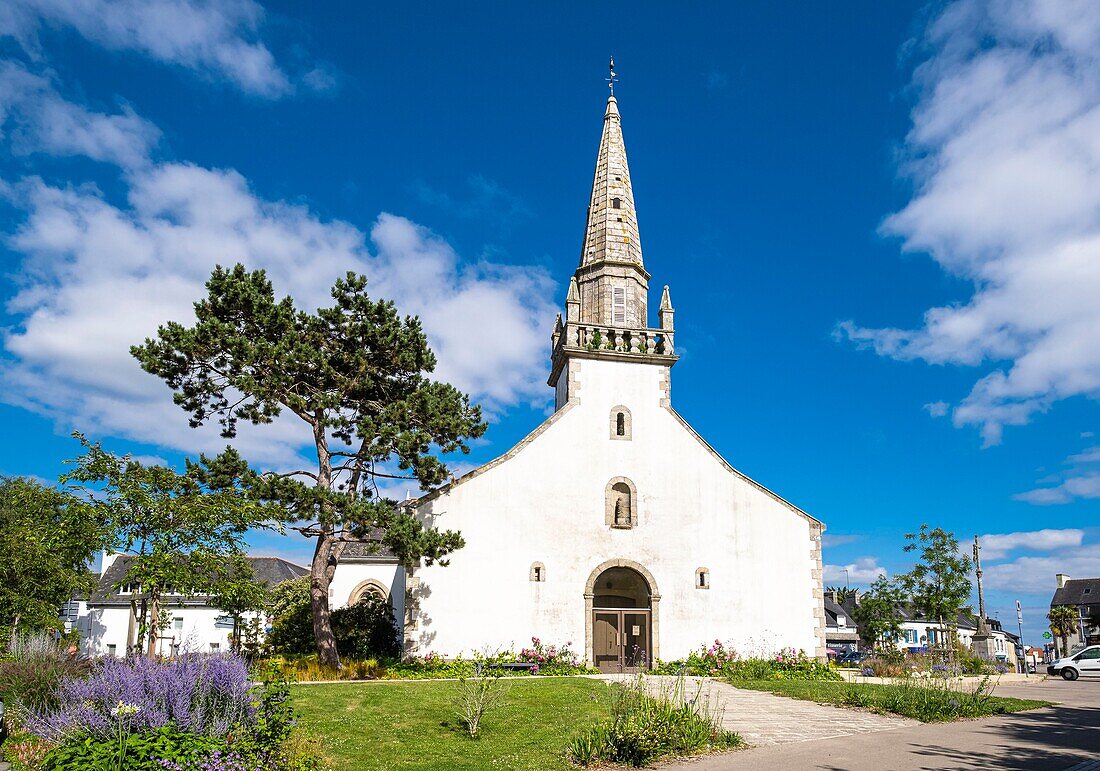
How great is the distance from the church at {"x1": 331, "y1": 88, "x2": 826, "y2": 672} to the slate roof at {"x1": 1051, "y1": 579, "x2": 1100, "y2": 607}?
77.1 meters

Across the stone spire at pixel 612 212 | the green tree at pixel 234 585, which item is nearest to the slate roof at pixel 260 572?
the stone spire at pixel 612 212

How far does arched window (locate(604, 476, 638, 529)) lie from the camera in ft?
87.0

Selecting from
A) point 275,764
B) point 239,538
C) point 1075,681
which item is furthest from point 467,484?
point 1075,681

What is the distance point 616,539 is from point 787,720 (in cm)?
1190

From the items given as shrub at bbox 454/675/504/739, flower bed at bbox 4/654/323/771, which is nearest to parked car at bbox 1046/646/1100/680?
shrub at bbox 454/675/504/739

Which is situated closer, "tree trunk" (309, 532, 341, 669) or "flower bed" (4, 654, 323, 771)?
"flower bed" (4, 654, 323, 771)

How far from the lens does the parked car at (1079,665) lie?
2888cm

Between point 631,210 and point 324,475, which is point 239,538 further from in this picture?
point 631,210

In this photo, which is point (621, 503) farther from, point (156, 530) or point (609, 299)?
point (156, 530)

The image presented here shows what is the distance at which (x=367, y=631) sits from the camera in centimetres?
2527

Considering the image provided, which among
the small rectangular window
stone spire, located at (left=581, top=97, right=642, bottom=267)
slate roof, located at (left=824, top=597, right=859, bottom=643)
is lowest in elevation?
slate roof, located at (left=824, top=597, right=859, bottom=643)

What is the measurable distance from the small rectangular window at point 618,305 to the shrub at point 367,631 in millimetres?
13362

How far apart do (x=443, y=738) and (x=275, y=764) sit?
366cm

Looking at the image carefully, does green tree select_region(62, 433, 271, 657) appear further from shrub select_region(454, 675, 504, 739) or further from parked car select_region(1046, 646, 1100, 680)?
parked car select_region(1046, 646, 1100, 680)
